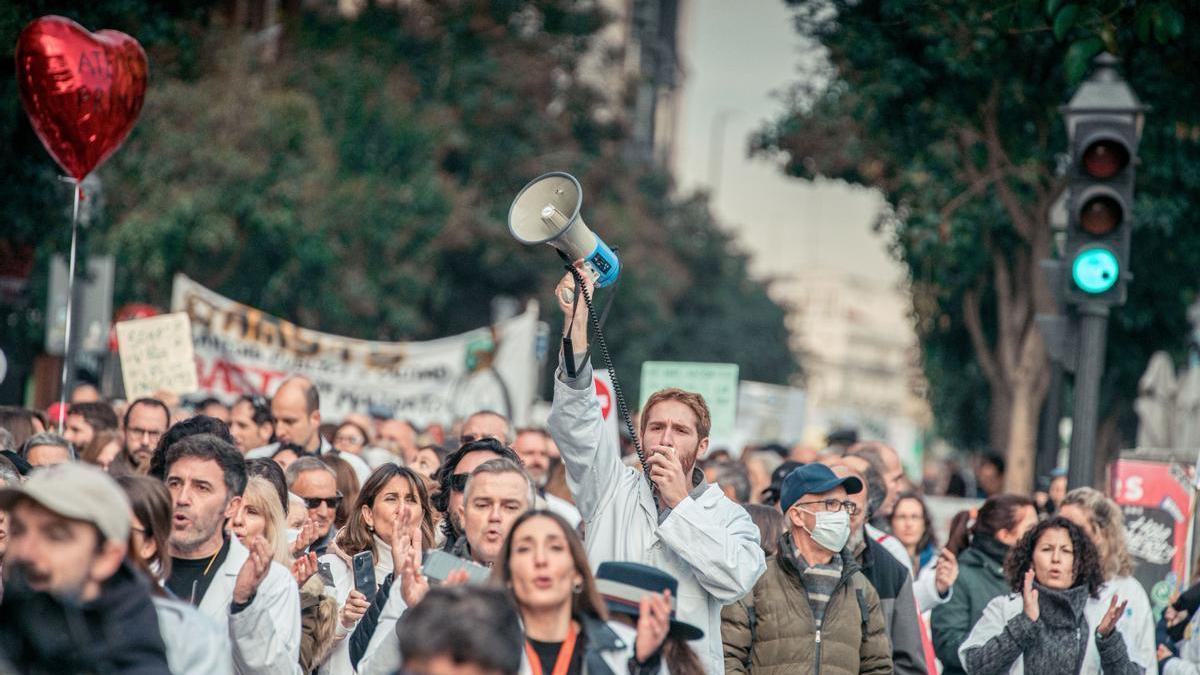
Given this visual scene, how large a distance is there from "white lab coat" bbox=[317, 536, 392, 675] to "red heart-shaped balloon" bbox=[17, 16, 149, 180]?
13.4ft

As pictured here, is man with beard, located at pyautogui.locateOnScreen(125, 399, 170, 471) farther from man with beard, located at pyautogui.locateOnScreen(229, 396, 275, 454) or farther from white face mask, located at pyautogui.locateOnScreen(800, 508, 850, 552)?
white face mask, located at pyautogui.locateOnScreen(800, 508, 850, 552)

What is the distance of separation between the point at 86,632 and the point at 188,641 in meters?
0.39

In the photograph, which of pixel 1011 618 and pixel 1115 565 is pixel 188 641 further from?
pixel 1115 565

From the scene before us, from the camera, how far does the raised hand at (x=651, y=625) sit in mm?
4805

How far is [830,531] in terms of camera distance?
668 centimetres

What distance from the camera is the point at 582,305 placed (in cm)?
586

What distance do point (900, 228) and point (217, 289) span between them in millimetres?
11243

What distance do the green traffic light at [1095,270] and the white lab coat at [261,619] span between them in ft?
16.9

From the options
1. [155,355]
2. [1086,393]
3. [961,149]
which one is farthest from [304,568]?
[961,149]

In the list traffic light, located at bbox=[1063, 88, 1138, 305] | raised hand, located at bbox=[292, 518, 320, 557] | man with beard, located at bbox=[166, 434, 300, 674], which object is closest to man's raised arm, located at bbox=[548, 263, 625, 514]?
man with beard, located at bbox=[166, 434, 300, 674]

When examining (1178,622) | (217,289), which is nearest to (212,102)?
(217,289)

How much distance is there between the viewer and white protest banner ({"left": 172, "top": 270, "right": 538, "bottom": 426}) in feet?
52.1

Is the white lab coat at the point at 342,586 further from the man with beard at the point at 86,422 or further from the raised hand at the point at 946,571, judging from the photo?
the man with beard at the point at 86,422

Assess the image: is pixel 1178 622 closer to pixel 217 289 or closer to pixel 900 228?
pixel 900 228
